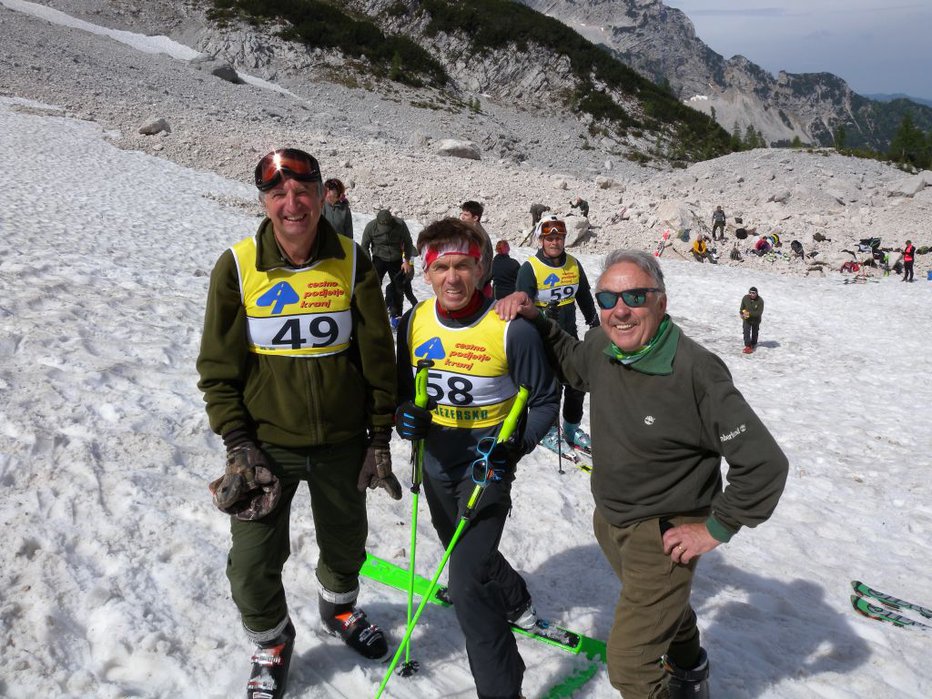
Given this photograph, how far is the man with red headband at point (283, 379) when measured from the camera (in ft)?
9.72

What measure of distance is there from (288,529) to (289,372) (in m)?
0.87

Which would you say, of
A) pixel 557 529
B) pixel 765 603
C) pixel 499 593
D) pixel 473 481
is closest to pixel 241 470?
pixel 473 481

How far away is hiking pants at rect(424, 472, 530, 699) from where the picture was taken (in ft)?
10.1

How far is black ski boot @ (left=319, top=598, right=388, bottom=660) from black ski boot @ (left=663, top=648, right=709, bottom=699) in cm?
160

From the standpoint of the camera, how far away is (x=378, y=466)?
3.31m

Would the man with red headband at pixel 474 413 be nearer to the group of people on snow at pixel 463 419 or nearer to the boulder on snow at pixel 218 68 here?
the group of people on snow at pixel 463 419

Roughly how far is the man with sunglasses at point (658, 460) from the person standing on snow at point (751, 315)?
38.2ft

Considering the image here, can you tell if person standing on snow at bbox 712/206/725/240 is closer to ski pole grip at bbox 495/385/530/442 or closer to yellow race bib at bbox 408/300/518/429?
yellow race bib at bbox 408/300/518/429

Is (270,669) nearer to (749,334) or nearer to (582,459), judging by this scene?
(582,459)

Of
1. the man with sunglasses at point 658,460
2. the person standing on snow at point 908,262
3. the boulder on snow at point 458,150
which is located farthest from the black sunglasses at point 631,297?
the boulder on snow at point 458,150

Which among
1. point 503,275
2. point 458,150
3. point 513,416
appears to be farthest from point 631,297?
point 458,150

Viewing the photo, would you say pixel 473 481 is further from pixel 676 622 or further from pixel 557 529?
pixel 557 529

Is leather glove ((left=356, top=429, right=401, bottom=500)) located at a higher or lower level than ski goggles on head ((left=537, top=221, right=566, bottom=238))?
lower

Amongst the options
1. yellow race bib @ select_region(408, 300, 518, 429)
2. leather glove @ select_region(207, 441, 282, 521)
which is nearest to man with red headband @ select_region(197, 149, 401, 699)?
leather glove @ select_region(207, 441, 282, 521)
